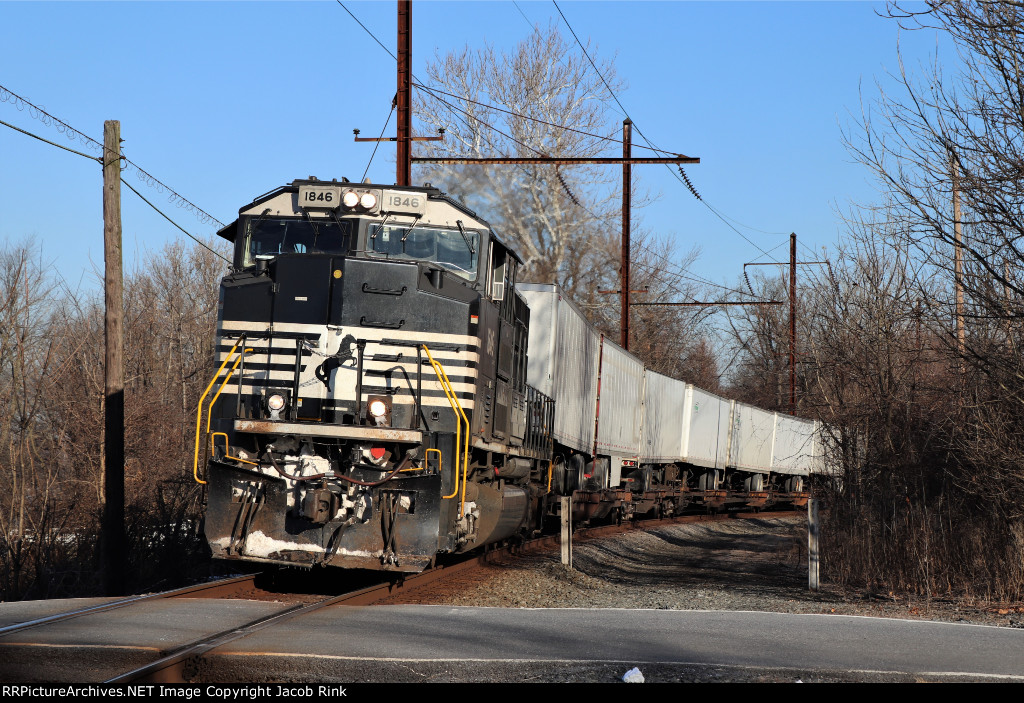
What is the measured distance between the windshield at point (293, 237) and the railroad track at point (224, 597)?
134 inches

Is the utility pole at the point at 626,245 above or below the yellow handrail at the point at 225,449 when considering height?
above

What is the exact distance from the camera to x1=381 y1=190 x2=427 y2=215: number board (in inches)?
409

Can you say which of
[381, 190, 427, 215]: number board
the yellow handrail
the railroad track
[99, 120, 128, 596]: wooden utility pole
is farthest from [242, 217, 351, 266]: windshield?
[99, 120, 128, 596]: wooden utility pole

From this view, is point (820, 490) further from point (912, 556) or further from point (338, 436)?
point (338, 436)

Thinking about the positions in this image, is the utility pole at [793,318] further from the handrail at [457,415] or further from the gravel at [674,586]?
the handrail at [457,415]

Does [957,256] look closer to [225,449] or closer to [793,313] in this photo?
[225,449]

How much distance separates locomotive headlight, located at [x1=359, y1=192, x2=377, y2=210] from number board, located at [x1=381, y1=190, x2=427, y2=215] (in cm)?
13

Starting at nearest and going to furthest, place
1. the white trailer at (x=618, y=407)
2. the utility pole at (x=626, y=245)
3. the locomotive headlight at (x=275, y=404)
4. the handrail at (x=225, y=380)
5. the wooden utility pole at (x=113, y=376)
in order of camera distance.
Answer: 1. the locomotive headlight at (x=275, y=404)
2. the handrail at (x=225, y=380)
3. the wooden utility pole at (x=113, y=376)
4. the white trailer at (x=618, y=407)
5. the utility pole at (x=626, y=245)

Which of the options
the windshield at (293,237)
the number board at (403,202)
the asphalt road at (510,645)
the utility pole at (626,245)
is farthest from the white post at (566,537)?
the utility pole at (626,245)

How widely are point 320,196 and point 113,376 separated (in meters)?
5.71

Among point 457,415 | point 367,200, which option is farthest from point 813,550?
point 367,200

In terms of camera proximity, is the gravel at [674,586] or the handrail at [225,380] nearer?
the handrail at [225,380]

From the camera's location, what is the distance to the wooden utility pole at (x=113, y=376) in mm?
13664

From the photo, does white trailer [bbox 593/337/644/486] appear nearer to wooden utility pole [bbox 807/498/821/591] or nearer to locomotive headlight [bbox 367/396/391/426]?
wooden utility pole [bbox 807/498/821/591]
